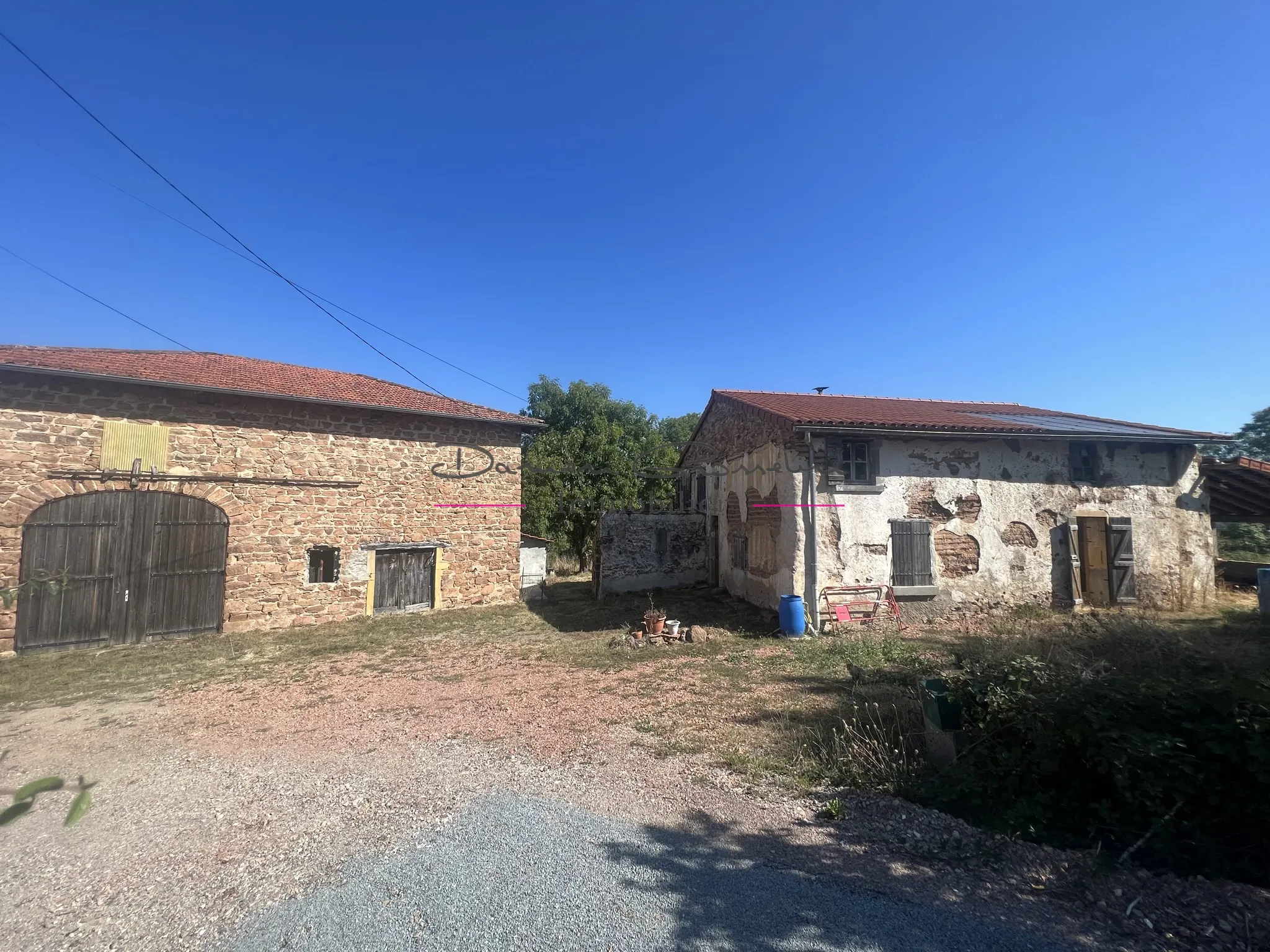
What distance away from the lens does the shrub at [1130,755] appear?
11.3ft

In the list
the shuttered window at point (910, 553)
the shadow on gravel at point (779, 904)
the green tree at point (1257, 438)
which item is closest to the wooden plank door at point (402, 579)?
the shuttered window at point (910, 553)

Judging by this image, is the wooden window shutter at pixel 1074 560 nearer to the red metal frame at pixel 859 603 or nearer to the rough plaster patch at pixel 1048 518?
the rough plaster patch at pixel 1048 518

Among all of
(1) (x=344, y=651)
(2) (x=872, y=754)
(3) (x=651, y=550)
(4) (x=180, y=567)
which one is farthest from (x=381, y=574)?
(2) (x=872, y=754)

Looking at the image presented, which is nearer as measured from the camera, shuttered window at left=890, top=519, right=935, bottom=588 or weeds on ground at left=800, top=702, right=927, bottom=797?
weeds on ground at left=800, top=702, right=927, bottom=797

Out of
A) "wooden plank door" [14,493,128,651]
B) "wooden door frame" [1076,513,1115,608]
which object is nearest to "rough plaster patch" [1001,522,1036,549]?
"wooden door frame" [1076,513,1115,608]

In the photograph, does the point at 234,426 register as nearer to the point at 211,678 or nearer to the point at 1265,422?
the point at 211,678

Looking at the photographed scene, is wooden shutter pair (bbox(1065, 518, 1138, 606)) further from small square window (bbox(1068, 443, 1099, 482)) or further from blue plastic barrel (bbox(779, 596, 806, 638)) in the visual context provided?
blue plastic barrel (bbox(779, 596, 806, 638))

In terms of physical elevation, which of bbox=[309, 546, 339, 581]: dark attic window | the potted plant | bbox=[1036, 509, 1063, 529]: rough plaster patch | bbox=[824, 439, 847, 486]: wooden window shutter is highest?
bbox=[824, 439, 847, 486]: wooden window shutter

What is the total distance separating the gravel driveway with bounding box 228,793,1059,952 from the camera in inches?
125

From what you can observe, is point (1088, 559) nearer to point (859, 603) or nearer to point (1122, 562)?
point (1122, 562)

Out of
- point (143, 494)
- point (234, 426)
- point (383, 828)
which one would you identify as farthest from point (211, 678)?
point (383, 828)

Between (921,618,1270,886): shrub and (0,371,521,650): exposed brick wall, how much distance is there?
11.4m

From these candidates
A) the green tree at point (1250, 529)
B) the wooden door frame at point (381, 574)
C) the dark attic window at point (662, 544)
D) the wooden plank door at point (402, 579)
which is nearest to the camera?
the wooden door frame at point (381, 574)

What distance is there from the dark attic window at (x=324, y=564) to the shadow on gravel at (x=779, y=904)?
10.4 m
